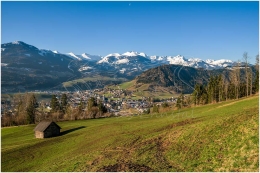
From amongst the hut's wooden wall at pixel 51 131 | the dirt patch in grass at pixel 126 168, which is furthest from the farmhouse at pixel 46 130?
the dirt patch in grass at pixel 126 168

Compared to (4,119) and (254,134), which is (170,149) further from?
(4,119)

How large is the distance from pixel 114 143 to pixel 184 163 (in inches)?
740

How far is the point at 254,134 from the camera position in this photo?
2523 cm

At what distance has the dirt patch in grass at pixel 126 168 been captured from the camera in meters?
25.5

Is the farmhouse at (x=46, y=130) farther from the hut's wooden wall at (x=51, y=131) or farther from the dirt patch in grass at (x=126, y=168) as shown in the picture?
the dirt patch in grass at (x=126, y=168)

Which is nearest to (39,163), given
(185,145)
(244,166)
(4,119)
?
(185,145)

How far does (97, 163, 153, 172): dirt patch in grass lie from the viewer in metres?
25.5

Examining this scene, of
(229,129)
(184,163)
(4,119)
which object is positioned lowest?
(4,119)

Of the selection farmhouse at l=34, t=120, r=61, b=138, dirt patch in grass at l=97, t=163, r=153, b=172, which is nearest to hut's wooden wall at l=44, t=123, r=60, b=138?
farmhouse at l=34, t=120, r=61, b=138

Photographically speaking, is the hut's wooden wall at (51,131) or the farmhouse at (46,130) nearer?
the farmhouse at (46,130)

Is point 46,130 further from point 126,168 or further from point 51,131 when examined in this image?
point 126,168

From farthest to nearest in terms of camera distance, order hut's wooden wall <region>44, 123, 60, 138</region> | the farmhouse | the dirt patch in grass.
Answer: hut's wooden wall <region>44, 123, 60, 138</region>, the farmhouse, the dirt patch in grass

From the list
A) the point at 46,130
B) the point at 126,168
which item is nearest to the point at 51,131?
the point at 46,130

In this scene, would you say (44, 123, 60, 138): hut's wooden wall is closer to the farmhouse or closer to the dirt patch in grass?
the farmhouse
